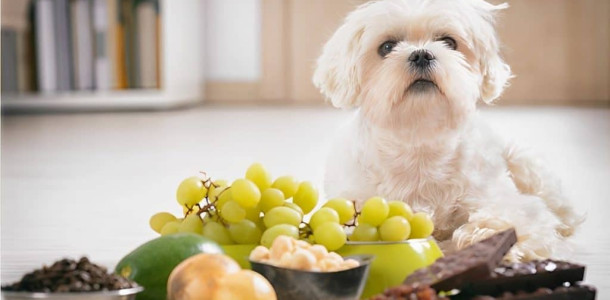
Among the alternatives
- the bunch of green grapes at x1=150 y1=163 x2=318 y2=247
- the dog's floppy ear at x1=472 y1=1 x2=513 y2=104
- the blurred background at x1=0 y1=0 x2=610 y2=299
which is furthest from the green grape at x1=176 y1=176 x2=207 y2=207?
the blurred background at x1=0 y1=0 x2=610 y2=299

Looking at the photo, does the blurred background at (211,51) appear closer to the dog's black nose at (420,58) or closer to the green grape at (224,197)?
the dog's black nose at (420,58)

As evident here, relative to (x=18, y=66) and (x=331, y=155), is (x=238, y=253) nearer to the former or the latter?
(x=331, y=155)

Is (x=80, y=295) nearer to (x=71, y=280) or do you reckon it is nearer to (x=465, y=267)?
(x=71, y=280)

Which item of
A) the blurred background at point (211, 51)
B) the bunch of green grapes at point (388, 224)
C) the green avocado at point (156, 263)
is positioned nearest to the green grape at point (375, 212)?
the bunch of green grapes at point (388, 224)

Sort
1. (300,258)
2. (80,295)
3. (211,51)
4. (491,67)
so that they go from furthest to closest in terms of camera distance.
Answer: (211,51) < (491,67) < (300,258) < (80,295)

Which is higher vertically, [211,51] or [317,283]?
[211,51]

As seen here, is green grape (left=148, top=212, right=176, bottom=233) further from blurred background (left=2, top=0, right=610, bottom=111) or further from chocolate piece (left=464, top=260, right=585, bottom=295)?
blurred background (left=2, top=0, right=610, bottom=111)

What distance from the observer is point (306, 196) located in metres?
1.44

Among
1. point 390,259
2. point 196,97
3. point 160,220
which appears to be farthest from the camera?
point 196,97

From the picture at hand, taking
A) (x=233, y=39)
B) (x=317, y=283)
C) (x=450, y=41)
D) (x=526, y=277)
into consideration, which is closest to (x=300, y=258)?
(x=317, y=283)

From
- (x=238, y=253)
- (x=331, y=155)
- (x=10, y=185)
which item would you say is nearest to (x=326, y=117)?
(x=10, y=185)

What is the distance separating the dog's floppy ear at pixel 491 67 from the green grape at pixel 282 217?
508 millimetres

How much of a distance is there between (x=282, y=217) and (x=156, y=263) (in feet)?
0.70

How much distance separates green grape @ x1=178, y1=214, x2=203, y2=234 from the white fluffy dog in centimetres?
38
